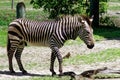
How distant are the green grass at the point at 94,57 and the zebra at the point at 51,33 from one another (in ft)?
6.60

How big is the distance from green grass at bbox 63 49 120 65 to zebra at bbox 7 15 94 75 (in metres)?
2.01

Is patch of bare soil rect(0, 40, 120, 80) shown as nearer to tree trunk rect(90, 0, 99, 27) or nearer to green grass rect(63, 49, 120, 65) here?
green grass rect(63, 49, 120, 65)

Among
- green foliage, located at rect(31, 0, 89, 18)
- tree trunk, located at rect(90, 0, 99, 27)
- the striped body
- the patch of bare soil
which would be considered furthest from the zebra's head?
tree trunk, located at rect(90, 0, 99, 27)

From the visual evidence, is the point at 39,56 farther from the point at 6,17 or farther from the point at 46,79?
the point at 6,17

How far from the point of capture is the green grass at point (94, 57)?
14457 millimetres

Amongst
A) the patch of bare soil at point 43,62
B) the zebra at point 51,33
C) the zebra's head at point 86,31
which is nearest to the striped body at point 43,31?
the zebra at point 51,33

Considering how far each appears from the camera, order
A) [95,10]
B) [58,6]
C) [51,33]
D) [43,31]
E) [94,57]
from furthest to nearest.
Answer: [95,10], [58,6], [94,57], [43,31], [51,33]

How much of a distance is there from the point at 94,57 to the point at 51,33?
327cm

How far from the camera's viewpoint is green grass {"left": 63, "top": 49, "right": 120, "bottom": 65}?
14.5m

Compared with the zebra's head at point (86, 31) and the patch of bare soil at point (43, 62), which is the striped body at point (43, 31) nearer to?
the zebra's head at point (86, 31)

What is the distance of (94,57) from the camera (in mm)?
15188

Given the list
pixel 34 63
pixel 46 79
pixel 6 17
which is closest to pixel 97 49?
pixel 34 63

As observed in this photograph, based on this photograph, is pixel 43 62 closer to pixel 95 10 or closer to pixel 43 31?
pixel 43 31

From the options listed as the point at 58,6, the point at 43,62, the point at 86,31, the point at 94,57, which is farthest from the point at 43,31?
the point at 58,6
